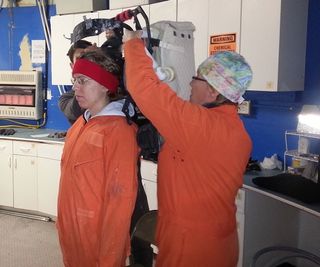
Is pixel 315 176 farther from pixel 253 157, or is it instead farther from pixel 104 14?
pixel 104 14

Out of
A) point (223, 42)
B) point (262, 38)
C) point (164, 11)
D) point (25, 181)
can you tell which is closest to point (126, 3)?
point (164, 11)

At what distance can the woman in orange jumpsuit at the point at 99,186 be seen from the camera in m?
1.29

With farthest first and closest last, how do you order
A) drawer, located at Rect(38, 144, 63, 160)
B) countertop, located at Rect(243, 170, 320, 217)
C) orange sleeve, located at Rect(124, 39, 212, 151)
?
drawer, located at Rect(38, 144, 63, 160) < countertop, located at Rect(243, 170, 320, 217) < orange sleeve, located at Rect(124, 39, 212, 151)

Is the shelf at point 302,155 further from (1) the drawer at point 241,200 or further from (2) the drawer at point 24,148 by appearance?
(2) the drawer at point 24,148

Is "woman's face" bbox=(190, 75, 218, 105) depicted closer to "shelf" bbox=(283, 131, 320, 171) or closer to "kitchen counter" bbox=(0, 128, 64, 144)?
"shelf" bbox=(283, 131, 320, 171)

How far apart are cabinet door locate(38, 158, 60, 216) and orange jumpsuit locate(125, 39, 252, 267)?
2393 millimetres

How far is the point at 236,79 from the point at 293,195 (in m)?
1.06

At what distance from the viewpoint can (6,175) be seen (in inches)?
151

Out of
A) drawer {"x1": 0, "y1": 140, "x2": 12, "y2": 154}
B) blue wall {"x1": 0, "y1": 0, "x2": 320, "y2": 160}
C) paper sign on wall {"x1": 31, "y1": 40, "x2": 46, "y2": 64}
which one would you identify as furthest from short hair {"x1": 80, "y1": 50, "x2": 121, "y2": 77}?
paper sign on wall {"x1": 31, "y1": 40, "x2": 46, "y2": 64}

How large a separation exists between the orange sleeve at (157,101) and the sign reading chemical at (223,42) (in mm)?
1474

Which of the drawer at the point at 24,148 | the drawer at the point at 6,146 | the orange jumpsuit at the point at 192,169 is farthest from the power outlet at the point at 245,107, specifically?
the drawer at the point at 6,146

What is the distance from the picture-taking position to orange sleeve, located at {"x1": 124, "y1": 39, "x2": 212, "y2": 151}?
117cm

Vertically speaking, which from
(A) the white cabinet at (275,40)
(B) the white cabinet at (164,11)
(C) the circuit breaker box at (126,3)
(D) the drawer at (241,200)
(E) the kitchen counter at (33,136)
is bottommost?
(D) the drawer at (241,200)

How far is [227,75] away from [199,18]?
155 centimetres
